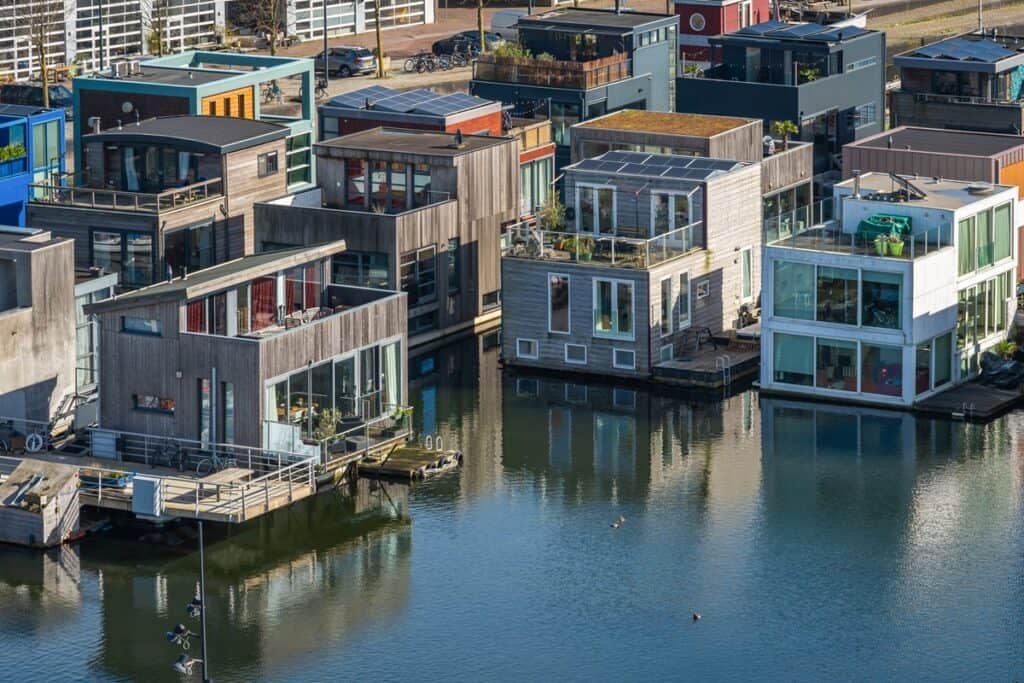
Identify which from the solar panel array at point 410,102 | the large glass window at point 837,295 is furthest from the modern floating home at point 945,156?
the solar panel array at point 410,102

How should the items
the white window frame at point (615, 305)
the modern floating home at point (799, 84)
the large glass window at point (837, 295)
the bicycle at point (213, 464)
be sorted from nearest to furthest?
1. the bicycle at point (213, 464)
2. the large glass window at point (837, 295)
3. the white window frame at point (615, 305)
4. the modern floating home at point (799, 84)

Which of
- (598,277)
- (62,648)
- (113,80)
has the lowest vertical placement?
(62,648)

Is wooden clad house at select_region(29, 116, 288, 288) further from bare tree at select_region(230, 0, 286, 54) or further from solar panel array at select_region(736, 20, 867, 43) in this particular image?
bare tree at select_region(230, 0, 286, 54)

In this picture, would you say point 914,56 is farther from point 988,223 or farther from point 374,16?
point 374,16

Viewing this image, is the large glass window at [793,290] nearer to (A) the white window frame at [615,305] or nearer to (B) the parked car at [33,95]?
(A) the white window frame at [615,305]

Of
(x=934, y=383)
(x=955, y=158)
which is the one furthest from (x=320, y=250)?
(x=955, y=158)

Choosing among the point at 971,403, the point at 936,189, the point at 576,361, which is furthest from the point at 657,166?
the point at 971,403

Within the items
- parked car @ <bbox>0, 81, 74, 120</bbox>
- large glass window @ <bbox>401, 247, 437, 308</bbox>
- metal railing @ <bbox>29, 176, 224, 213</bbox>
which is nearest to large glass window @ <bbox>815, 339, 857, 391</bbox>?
large glass window @ <bbox>401, 247, 437, 308</bbox>
